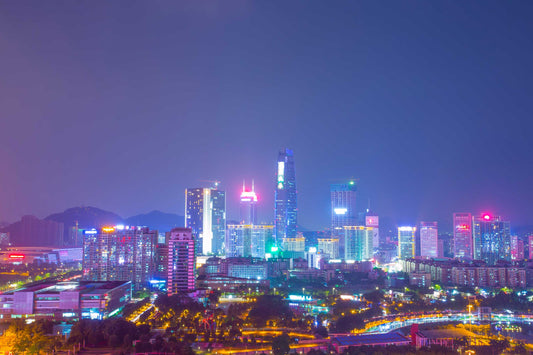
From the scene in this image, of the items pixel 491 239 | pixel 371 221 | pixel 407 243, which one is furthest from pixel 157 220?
pixel 491 239

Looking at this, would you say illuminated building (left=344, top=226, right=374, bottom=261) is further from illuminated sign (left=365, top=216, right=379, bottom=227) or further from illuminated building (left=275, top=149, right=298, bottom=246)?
illuminated sign (left=365, top=216, right=379, bottom=227)

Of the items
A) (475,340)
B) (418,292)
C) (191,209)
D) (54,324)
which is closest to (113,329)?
(54,324)

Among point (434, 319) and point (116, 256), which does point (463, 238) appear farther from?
point (116, 256)

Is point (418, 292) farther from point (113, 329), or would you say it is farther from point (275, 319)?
point (113, 329)

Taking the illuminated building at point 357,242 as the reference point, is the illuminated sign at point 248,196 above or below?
above

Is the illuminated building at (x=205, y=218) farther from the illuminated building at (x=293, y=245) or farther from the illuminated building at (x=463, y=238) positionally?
the illuminated building at (x=463, y=238)

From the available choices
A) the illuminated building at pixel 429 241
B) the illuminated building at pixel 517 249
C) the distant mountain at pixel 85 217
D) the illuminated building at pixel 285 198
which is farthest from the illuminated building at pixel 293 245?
the distant mountain at pixel 85 217
